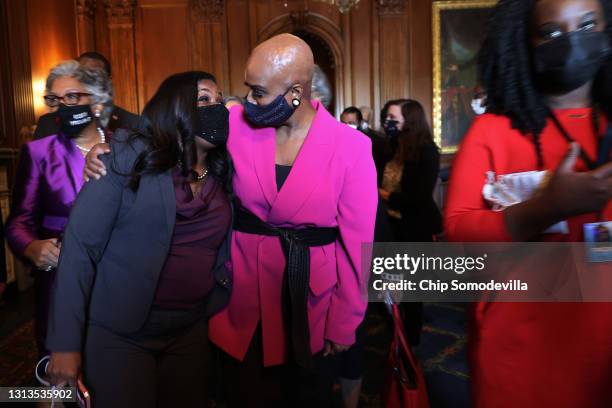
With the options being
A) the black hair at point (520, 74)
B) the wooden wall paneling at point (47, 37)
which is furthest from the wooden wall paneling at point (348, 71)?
the black hair at point (520, 74)

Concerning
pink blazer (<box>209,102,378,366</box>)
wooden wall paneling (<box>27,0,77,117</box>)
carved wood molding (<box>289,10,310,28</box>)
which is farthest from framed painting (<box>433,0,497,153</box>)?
pink blazer (<box>209,102,378,366</box>)

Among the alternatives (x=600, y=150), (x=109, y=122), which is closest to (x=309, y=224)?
(x=600, y=150)

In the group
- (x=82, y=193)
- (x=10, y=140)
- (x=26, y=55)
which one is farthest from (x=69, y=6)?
(x=82, y=193)

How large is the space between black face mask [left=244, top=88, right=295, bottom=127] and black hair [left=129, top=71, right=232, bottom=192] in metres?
0.21

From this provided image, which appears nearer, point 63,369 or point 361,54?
point 63,369

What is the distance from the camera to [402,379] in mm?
2166

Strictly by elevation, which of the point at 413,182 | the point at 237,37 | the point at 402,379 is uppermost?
the point at 237,37

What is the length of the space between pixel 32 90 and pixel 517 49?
661 cm

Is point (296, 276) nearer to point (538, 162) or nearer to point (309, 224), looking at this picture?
point (309, 224)

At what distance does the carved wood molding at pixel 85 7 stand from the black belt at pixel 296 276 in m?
7.73

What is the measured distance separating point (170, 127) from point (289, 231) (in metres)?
0.59

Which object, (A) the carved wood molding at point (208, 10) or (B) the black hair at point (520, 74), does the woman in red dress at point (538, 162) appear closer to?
(B) the black hair at point (520, 74)

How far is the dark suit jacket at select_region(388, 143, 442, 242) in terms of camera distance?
3.47 meters

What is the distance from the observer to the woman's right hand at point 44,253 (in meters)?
1.89
